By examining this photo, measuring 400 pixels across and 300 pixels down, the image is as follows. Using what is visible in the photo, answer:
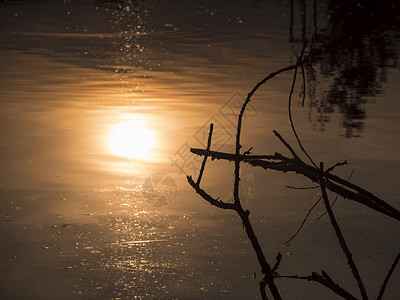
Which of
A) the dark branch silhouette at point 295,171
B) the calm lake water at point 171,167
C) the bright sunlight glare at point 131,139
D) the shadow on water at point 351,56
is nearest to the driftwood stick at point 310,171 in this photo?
the dark branch silhouette at point 295,171

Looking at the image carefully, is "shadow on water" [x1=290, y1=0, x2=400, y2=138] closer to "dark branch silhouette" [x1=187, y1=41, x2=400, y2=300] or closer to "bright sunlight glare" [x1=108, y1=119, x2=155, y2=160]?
"bright sunlight glare" [x1=108, y1=119, x2=155, y2=160]

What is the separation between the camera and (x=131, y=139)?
Answer: 981cm

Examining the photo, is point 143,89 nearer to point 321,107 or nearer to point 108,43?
point 321,107

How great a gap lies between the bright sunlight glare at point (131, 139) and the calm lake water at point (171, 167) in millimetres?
22

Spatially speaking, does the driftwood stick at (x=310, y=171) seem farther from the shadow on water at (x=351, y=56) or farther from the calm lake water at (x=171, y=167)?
the shadow on water at (x=351, y=56)

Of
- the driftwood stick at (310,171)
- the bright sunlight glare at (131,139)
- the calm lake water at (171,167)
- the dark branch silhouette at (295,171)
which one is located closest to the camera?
the dark branch silhouette at (295,171)

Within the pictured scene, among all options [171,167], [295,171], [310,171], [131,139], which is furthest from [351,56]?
[295,171]

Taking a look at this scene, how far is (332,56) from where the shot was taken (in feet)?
59.9

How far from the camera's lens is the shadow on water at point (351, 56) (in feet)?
39.0

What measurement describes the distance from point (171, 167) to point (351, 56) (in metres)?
10.6

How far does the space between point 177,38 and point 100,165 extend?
13872 millimetres

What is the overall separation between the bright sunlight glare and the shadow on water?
219 centimetres

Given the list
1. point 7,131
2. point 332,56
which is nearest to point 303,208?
point 7,131

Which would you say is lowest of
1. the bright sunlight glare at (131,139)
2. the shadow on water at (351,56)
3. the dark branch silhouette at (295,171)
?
the shadow on water at (351,56)
